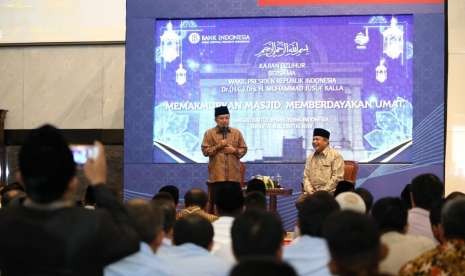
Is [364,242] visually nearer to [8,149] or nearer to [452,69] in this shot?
[452,69]

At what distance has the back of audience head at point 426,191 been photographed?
387 centimetres

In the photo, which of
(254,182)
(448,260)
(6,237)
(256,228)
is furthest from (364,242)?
(254,182)

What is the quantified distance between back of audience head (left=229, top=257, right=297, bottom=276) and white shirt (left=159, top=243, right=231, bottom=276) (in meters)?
1.24

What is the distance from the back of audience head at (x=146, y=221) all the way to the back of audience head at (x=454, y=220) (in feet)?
3.67

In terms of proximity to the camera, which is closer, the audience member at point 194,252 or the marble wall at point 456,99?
the audience member at point 194,252

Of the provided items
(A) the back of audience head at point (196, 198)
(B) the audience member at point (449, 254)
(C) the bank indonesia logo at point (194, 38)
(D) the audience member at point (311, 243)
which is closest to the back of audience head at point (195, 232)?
(D) the audience member at point (311, 243)

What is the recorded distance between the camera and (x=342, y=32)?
8.31 meters

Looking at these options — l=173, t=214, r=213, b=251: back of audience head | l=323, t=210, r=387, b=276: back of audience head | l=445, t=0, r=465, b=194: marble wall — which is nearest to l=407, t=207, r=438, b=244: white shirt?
l=173, t=214, r=213, b=251: back of audience head

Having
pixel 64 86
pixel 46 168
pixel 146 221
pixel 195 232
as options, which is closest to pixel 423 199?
pixel 195 232

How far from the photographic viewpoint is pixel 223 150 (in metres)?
6.93

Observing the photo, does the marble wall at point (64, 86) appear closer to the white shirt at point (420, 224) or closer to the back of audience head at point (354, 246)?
the white shirt at point (420, 224)

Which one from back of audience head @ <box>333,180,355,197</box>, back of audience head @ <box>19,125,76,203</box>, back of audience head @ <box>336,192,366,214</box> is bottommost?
back of audience head @ <box>333,180,355,197</box>

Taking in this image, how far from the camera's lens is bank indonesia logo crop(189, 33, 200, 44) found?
8500 millimetres

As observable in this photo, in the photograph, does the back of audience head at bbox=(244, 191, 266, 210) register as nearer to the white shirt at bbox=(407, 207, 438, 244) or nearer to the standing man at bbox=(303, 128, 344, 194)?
the white shirt at bbox=(407, 207, 438, 244)
